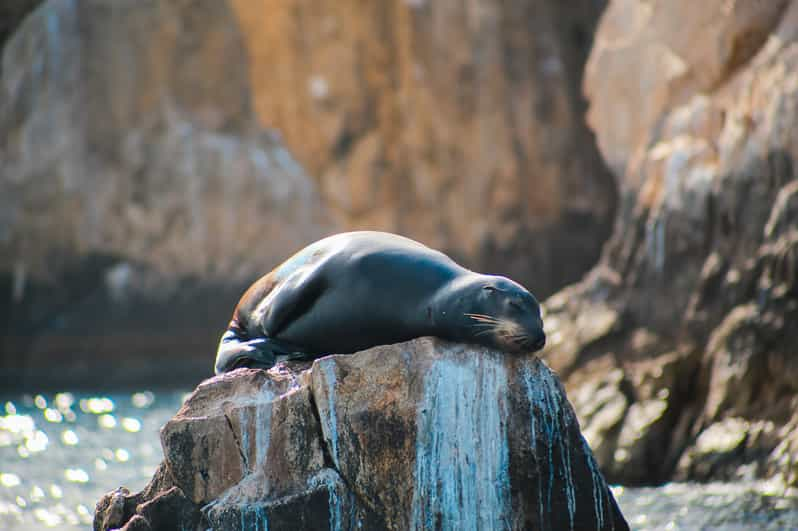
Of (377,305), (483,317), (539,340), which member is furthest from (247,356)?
(539,340)

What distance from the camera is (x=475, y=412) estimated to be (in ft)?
14.4

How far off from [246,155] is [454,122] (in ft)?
11.9

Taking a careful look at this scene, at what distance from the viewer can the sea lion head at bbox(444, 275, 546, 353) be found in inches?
175

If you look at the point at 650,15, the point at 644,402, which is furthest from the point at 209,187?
the point at 644,402

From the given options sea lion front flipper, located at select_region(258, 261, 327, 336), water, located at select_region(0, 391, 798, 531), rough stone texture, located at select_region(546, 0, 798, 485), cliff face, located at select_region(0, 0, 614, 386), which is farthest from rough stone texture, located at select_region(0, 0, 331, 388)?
sea lion front flipper, located at select_region(258, 261, 327, 336)

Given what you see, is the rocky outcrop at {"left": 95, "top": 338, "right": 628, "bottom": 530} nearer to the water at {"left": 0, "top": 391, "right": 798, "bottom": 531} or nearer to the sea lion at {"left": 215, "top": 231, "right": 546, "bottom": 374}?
the sea lion at {"left": 215, "top": 231, "right": 546, "bottom": 374}

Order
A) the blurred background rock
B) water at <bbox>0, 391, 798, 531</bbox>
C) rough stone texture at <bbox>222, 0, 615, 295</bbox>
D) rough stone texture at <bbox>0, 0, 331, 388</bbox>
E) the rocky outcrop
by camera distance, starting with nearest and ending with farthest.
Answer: the rocky outcrop < water at <bbox>0, 391, 798, 531</bbox> < the blurred background rock < rough stone texture at <bbox>0, 0, 331, 388</bbox> < rough stone texture at <bbox>222, 0, 615, 295</bbox>

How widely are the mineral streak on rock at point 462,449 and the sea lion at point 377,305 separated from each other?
0.19 m

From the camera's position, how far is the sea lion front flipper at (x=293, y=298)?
→ 4961mm

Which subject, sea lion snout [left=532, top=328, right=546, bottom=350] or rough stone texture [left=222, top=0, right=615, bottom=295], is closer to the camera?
sea lion snout [left=532, top=328, right=546, bottom=350]

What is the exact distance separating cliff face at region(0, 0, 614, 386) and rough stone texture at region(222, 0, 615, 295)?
0.03 meters

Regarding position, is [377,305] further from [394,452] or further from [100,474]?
[100,474]

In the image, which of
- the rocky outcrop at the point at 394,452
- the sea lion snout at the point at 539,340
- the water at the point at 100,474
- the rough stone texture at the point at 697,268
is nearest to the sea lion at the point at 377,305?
the sea lion snout at the point at 539,340

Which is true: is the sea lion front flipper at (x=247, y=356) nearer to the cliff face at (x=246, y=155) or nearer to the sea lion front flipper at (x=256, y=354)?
the sea lion front flipper at (x=256, y=354)
